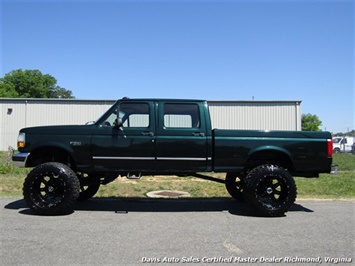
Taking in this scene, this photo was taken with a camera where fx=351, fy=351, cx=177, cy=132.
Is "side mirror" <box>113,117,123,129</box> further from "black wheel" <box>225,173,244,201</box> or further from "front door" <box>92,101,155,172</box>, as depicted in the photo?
"black wheel" <box>225,173,244,201</box>

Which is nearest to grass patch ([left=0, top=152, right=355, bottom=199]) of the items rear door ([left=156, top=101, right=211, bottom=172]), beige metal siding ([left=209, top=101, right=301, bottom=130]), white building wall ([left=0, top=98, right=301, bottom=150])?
rear door ([left=156, top=101, right=211, bottom=172])

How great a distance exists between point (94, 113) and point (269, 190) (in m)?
23.4

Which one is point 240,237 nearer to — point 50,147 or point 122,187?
point 50,147

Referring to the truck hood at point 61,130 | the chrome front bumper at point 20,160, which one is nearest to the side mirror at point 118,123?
the truck hood at point 61,130

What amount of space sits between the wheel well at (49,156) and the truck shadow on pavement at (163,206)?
A: 0.95m

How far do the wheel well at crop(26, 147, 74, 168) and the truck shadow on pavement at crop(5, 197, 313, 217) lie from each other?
95cm

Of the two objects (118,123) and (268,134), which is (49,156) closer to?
(118,123)

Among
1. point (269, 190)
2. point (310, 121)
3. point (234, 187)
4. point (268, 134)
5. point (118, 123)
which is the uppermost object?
point (310, 121)

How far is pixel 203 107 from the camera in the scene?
22.8ft

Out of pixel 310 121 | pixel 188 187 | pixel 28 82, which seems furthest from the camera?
pixel 28 82

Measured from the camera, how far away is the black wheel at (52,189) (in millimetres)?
6398

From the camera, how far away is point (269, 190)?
6656 millimetres

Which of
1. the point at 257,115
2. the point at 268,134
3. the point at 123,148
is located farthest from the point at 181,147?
the point at 257,115

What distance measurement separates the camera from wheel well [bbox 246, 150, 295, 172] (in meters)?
6.90
